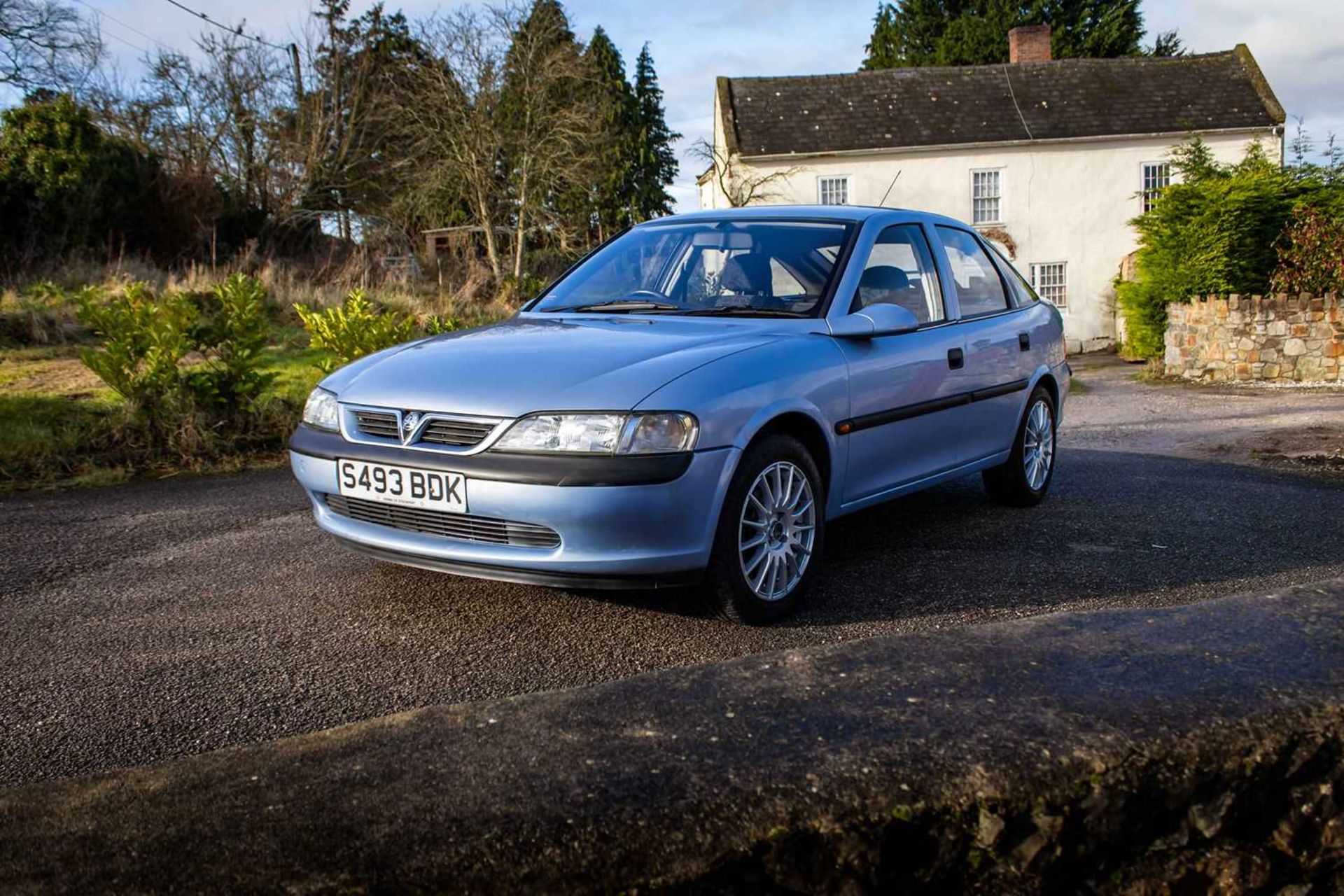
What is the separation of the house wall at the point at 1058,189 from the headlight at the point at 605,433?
A: 28420mm

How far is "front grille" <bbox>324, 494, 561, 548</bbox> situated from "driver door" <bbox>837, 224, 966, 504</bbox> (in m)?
1.48

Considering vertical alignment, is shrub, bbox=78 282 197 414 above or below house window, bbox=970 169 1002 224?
below

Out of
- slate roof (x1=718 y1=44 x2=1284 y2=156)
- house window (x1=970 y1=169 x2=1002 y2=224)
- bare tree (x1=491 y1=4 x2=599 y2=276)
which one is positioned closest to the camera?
bare tree (x1=491 y1=4 x2=599 y2=276)

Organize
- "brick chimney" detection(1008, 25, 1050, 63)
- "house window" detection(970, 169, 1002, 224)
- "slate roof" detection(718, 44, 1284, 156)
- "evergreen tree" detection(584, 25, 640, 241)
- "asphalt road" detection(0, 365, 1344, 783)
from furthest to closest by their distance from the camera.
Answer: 1. "evergreen tree" detection(584, 25, 640, 241)
2. "brick chimney" detection(1008, 25, 1050, 63)
3. "house window" detection(970, 169, 1002, 224)
4. "slate roof" detection(718, 44, 1284, 156)
5. "asphalt road" detection(0, 365, 1344, 783)

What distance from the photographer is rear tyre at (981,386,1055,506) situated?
651 centimetres

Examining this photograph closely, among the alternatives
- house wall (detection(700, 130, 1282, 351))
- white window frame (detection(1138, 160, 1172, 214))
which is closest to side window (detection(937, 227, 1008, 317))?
house wall (detection(700, 130, 1282, 351))

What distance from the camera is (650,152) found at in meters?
46.1

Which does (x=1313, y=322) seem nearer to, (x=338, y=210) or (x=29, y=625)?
(x=29, y=625)

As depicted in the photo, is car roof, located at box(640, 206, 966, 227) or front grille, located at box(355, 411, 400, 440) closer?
front grille, located at box(355, 411, 400, 440)

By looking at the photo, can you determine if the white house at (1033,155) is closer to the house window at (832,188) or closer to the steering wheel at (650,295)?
the house window at (832,188)

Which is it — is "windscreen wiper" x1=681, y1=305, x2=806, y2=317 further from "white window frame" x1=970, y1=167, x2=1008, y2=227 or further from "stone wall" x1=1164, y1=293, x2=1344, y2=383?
"white window frame" x1=970, y1=167, x2=1008, y2=227

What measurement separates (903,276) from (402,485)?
8.85ft

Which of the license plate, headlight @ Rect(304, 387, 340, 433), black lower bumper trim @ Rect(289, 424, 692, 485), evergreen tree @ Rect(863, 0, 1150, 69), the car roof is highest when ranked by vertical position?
evergreen tree @ Rect(863, 0, 1150, 69)

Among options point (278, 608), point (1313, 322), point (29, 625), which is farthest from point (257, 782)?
point (1313, 322)
